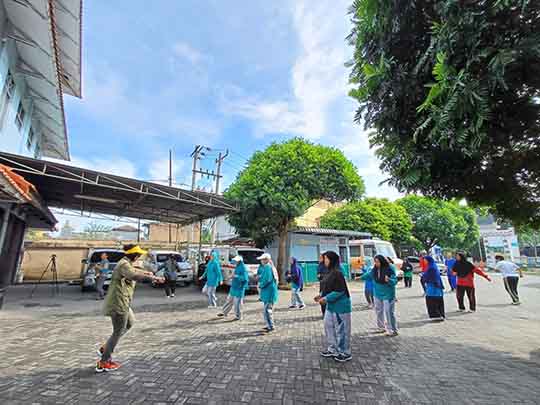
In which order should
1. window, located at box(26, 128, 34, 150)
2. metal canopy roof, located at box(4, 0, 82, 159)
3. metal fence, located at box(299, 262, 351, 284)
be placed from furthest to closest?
metal fence, located at box(299, 262, 351, 284) → window, located at box(26, 128, 34, 150) → metal canopy roof, located at box(4, 0, 82, 159)

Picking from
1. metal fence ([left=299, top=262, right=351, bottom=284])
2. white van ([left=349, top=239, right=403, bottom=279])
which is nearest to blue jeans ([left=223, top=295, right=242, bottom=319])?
metal fence ([left=299, top=262, right=351, bottom=284])

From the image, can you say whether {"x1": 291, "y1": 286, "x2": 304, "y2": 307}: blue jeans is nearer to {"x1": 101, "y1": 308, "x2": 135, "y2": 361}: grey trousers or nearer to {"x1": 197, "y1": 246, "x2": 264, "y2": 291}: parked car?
{"x1": 197, "y1": 246, "x2": 264, "y2": 291}: parked car

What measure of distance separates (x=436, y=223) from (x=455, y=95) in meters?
29.1

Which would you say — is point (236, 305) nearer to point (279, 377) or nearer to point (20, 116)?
point (279, 377)

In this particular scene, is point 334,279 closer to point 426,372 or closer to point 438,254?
point 426,372

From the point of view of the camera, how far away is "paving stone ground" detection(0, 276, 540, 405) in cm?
309

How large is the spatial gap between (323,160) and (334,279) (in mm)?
9283

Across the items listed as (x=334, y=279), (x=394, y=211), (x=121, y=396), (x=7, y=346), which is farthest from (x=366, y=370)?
(x=394, y=211)

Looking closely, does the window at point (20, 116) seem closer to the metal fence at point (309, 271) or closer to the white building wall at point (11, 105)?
the white building wall at point (11, 105)

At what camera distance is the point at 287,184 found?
40.2ft

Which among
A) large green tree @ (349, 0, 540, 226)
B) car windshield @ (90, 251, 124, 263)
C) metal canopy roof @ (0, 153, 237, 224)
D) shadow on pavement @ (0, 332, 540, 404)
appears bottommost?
shadow on pavement @ (0, 332, 540, 404)

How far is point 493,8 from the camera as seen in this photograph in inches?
101

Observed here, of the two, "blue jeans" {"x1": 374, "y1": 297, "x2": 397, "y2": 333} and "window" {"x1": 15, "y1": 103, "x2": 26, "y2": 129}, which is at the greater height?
"window" {"x1": 15, "y1": 103, "x2": 26, "y2": 129}

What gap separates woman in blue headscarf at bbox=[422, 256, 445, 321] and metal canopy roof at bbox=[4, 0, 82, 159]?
11153mm
